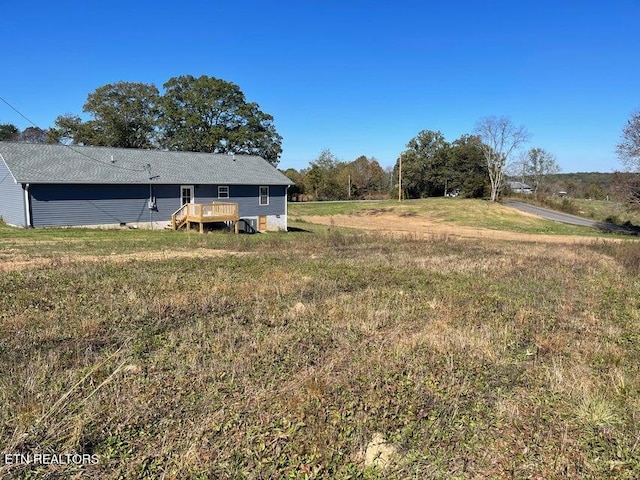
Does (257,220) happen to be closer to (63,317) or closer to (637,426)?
(63,317)

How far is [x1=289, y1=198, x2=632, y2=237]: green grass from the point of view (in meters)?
35.5

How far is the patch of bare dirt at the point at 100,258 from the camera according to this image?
30.9ft

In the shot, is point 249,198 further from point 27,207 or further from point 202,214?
point 27,207

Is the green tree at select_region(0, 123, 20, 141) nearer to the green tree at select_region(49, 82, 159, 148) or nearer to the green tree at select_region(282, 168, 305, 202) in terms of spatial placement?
the green tree at select_region(49, 82, 159, 148)

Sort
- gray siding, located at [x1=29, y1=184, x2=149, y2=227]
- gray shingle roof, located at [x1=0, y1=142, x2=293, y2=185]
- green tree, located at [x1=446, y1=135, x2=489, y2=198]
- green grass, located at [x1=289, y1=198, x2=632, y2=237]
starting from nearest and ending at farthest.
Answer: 1. gray siding, located at [x1=29, y1=184, x2=149, y2=227]
2. gray shingle roof, located at [x1=0, y1=142, x2=293, y2=185]
3. green grass, located at [x1=289, y1=198, x2=632, y2=237]
4. green tree, located at [x1=446, y1=135, x2=489, y2=198]

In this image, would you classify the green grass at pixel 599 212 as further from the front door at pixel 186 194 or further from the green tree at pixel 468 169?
the front door at pixel 186 194

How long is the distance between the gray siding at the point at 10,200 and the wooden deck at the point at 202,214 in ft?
23.4

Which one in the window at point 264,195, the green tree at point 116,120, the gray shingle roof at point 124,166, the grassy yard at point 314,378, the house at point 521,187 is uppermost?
the green tree at point 116,120

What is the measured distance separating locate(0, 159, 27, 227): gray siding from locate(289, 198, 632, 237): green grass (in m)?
23.4

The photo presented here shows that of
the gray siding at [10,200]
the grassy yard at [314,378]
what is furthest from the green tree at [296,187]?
the grassy yard at [314,378]

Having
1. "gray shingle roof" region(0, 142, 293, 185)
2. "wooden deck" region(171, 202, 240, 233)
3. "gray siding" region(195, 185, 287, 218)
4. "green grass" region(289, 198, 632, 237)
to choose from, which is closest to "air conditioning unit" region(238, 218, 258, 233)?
"gray siding" region(195, 185, 287, 218)

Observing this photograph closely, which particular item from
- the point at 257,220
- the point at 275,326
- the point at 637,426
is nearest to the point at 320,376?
the point at 275,326

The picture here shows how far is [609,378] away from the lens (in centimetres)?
419

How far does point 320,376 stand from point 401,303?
325 centimetres
